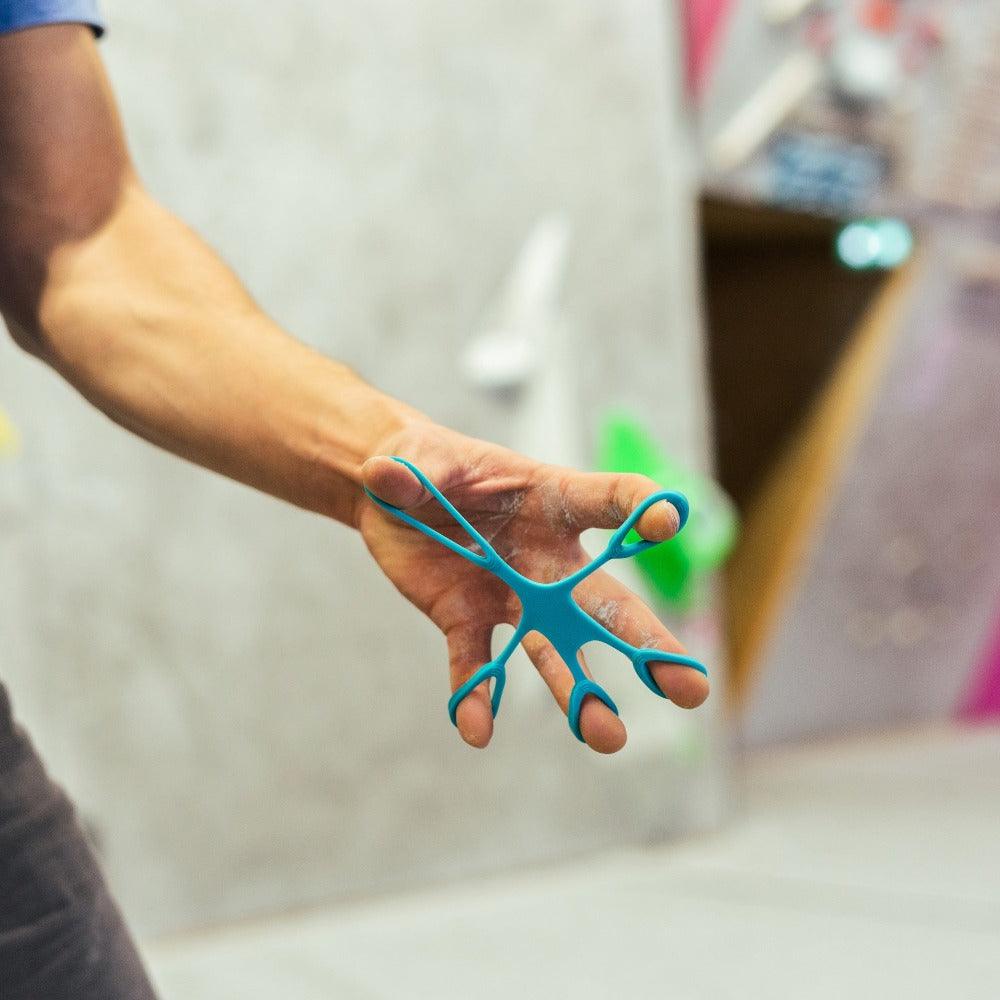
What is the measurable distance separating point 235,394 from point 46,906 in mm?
301

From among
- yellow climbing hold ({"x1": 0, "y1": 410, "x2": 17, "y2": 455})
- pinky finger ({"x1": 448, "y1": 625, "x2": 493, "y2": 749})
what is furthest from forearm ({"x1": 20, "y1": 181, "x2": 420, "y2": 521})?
yellow climbing hold ({"x1": 0, "y1": 410, "x2": 17, "y2": 455})

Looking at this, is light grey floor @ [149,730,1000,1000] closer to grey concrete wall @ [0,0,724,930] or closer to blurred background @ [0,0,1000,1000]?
blurred background @ [0,0,1000,1000]

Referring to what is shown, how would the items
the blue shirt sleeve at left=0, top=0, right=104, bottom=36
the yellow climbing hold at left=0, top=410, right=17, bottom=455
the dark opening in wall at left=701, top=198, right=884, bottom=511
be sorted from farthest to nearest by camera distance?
the dark opening in wall at left=701, top=198, right=884, bottom=511
the yellow climbing hold at left=0, top=410, right=17, bottom=455
the blue shirt sleeve at left=0, top=0, right=104, bottom=36

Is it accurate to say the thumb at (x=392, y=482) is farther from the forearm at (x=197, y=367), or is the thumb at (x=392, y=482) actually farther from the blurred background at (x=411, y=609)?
the blurred background at (x=411, y=609)

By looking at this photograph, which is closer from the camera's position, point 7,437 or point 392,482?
point 392,482

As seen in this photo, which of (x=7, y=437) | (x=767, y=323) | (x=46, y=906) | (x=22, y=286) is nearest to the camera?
(x=46, y=906)

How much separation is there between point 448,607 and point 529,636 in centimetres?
4

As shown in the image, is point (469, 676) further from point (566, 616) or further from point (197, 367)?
point (197, 367)

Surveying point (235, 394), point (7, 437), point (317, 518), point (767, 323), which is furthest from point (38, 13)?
point (767, 323)

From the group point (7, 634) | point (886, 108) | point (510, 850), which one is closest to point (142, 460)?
point (7, 634)

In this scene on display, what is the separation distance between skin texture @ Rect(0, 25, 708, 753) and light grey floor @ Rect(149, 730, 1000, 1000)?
132cm

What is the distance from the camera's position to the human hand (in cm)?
59

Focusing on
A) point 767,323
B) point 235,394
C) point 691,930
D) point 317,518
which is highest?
point 767,323

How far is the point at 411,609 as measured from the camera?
2615 mm
